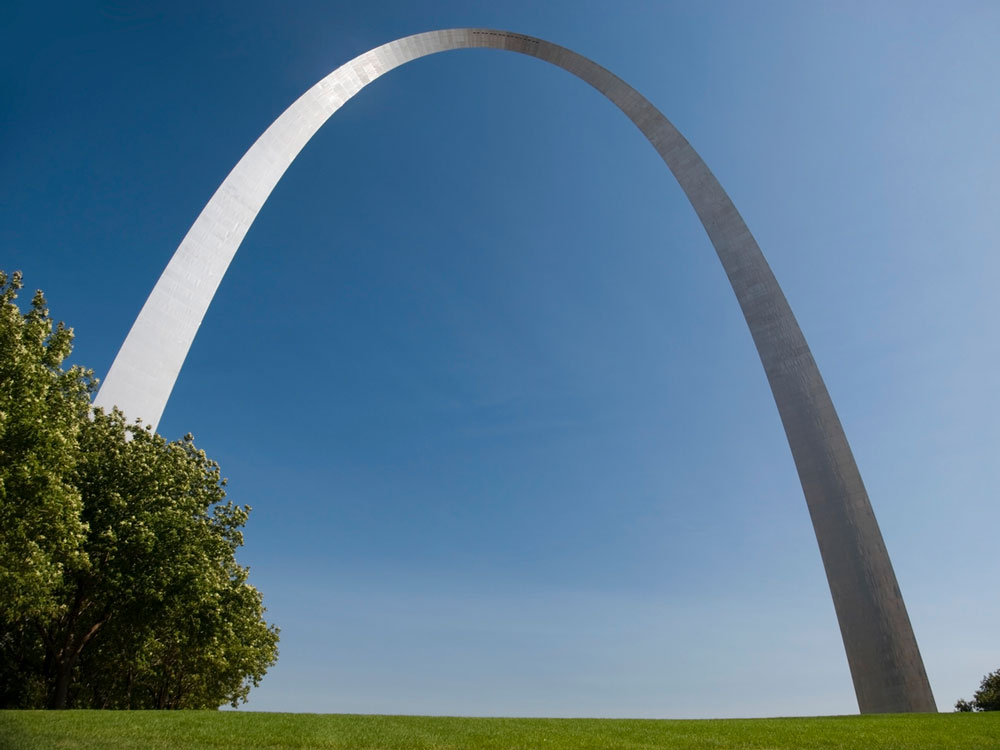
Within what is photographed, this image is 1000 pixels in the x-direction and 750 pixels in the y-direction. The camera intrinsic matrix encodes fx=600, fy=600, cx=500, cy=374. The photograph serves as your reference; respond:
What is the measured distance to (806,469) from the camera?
2133cm

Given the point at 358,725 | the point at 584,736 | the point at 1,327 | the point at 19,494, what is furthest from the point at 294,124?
the point at 584,736

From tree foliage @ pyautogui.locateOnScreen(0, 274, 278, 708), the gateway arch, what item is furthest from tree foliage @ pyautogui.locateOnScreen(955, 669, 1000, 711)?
tree foliage @ pyautogui.locateOnScreen(0, 274, 278, 708)

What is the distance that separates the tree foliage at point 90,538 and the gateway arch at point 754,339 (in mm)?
2275

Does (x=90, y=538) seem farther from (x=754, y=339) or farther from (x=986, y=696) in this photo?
(x=986, y=696)

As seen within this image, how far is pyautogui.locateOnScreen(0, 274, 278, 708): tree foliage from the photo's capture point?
1609cm

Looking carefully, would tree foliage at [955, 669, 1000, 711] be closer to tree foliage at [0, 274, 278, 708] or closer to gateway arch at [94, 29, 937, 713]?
gateway arch at [94, 29, 937, 713]

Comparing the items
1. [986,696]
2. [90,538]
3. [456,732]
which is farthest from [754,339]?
[986,696]

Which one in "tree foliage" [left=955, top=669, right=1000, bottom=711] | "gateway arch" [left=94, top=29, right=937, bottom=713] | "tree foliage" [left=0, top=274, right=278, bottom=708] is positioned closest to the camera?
"tree foliage" [left=0, top=274, right=278, bottom=708]

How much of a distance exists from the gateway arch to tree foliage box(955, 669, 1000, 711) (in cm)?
3382

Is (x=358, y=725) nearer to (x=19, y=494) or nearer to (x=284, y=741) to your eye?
(x=284, y=741)

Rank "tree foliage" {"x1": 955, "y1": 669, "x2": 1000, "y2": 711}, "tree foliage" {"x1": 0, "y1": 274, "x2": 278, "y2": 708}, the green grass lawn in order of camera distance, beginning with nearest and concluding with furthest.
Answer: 1. the green grass lawn
2. "tree foliage" {"x1": 0, "y1": 274, "x2": 278, "y2": 708}
3. "tree foliage" {"x1": 955, "y1": 669, "x2": 1000, "y2": 711}

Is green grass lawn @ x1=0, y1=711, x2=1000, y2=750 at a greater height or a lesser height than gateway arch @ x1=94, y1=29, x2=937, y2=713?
lesser

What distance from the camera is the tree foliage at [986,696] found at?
41.2 m

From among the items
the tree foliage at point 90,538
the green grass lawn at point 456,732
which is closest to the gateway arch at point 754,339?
the tree foliage at point 90,538
